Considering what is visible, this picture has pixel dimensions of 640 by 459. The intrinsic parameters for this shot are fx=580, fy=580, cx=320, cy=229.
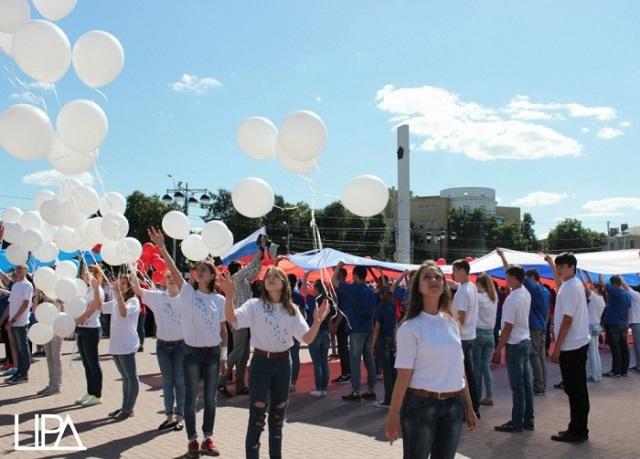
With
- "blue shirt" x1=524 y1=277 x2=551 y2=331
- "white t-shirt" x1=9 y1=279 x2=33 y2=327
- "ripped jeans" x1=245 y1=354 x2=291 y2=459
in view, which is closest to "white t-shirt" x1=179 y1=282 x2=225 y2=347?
"ripped jeans" x1=245 y1=354 x2=291 y2=459

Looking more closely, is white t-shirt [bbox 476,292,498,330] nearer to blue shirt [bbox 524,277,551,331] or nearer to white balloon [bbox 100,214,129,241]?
blue shirt [bbox 524,277,551,331]

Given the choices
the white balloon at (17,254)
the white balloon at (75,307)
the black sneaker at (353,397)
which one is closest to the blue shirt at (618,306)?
the black sneaker at (353,397)

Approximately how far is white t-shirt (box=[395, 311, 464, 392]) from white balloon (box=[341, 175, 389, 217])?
1.52 metres

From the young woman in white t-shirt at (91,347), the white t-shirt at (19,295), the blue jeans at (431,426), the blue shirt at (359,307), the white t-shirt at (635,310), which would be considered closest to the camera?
the blue jeans at (431,426)

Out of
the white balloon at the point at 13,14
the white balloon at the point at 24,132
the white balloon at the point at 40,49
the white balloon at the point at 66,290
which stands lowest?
the white balloon at the point at 66,290

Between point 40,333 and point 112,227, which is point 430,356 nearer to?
point 112,227

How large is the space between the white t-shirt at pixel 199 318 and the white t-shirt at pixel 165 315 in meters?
0.72

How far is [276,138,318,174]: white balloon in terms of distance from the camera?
4852 mm

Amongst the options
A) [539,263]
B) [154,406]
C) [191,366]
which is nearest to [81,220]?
[191,366]

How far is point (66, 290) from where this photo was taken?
659 centimetres

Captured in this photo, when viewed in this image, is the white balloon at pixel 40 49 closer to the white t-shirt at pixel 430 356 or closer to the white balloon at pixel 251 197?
the white balloon at pixel 251 197

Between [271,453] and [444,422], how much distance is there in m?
1.77

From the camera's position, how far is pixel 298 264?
1154 centimetres

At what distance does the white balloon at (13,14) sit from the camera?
4.53m
